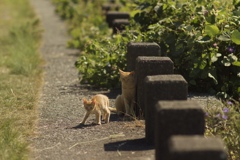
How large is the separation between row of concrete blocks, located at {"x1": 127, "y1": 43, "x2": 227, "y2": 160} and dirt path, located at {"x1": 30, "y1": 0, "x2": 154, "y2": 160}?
1.19 ft

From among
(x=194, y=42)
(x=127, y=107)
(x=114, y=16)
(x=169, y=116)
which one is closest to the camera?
(x=169, y=116)

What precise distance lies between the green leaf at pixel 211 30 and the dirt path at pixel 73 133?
1532 mm

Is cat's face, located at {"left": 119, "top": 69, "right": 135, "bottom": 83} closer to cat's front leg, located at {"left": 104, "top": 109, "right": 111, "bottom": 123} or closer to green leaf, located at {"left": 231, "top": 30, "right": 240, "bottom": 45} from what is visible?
cat's front leg, located at {"left": 104, "top": 109, "right": 111, "bottom": 123}

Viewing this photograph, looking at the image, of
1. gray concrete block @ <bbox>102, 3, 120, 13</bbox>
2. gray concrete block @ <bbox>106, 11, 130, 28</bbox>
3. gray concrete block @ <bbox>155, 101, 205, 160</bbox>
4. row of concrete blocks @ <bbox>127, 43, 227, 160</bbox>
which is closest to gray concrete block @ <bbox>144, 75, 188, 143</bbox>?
row of concrete blocks @ <bbox>127, 43, 227, 160</bbox>

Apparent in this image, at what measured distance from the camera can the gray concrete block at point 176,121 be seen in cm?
539

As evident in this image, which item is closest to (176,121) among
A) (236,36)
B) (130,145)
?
(130,145)

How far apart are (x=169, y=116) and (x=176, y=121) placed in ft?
0.25

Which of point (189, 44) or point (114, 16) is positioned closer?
point (189, 44)

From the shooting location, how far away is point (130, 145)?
6.58 meters

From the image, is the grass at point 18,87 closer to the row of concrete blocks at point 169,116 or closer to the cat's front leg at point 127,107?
the cat's front leg at point 127,107

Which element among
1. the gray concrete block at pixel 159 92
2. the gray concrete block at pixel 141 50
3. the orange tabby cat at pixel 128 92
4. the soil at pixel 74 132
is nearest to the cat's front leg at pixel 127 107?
the orange tabby cat at pixel 128 92

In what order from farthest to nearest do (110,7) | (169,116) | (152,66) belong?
(110,7) < (152,66) < (169,116)

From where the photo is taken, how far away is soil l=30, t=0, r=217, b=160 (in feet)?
20.9

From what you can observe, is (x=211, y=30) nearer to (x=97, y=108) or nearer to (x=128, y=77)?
(x=128, y=77)
